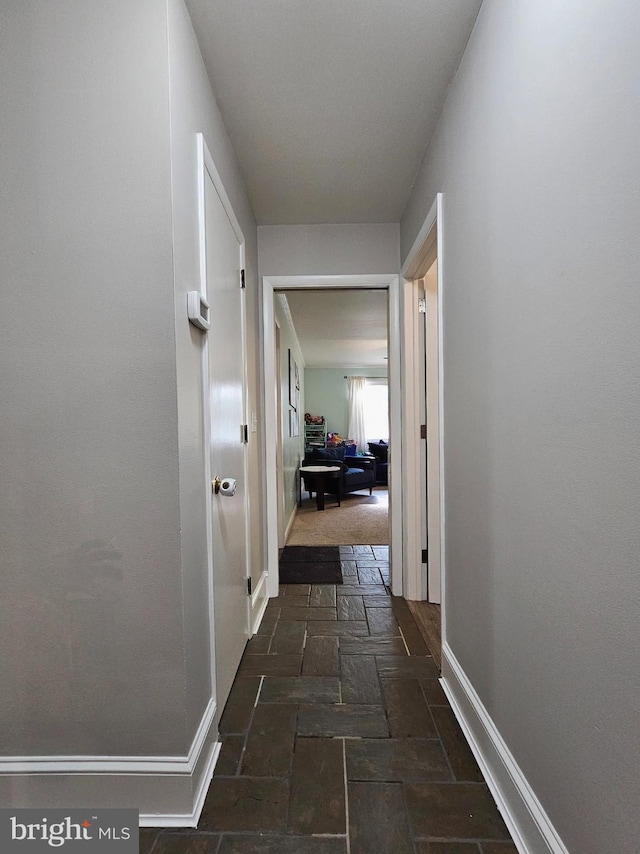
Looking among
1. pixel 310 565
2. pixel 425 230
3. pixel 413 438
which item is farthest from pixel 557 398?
pixel 310 565

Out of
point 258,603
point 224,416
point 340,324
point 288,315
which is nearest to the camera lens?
point 224,416

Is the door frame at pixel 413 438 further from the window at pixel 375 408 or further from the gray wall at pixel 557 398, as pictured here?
the window at pixel 375 408

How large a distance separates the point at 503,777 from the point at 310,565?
2462mm

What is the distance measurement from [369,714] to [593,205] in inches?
69.8

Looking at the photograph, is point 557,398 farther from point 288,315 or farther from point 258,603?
point 288,315

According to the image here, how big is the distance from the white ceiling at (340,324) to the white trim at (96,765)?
2.62m

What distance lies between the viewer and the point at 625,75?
80 cm

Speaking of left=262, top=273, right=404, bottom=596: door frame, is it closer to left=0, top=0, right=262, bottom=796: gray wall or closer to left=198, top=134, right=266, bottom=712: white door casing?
left=198, top=134, right=266, bottom=712: white door casing

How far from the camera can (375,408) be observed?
10.1 m

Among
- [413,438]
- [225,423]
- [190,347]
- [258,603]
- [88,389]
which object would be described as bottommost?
[258,603]

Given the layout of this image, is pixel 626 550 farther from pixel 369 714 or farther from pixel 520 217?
pixel 369 714

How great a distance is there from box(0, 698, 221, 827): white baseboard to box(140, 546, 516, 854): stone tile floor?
2.9 inches

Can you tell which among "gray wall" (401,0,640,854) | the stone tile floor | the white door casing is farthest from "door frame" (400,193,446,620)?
"gray wall" (401,0,640,854)

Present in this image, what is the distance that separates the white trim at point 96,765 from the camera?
1310 mm
